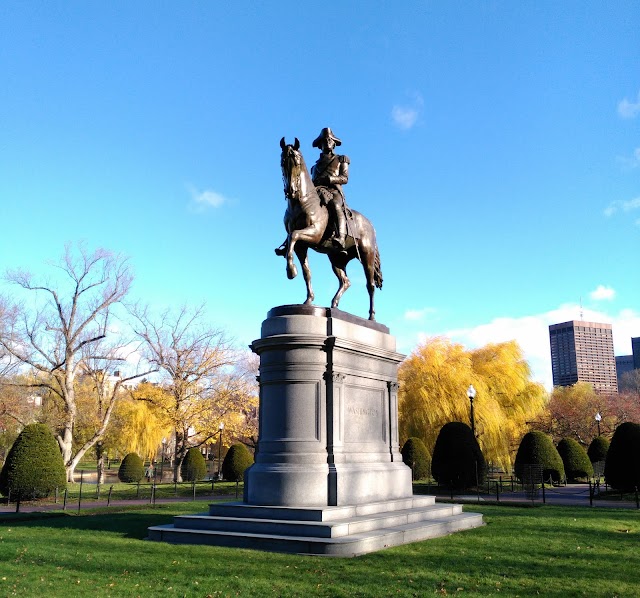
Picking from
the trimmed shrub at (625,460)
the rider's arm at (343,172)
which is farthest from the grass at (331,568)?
the trimmed shrub at (625,460)

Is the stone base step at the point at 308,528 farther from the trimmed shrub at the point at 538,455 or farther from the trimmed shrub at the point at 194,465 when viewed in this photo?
the trimmed shrub at the point at 194,465

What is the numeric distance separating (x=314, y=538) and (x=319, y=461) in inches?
82.5

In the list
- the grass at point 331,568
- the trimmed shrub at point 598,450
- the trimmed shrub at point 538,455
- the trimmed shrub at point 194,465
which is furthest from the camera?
the trimmed shrub at point 598,450

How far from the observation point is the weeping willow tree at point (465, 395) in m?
38.3

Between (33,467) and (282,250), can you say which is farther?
(33,467)

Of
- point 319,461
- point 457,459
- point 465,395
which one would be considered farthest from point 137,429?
point 319,461

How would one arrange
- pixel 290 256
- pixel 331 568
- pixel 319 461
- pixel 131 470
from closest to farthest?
pixel 331 568 < pixel 319 461 < pixel 290 256 < pixel 131 470

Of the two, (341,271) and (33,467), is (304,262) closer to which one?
(341,271)

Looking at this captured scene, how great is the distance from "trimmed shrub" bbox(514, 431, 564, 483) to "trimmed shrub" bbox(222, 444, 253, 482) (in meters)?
15.4

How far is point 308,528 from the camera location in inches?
430

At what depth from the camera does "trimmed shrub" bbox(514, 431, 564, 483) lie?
33719 millimetres

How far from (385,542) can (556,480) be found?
28325 millimetres

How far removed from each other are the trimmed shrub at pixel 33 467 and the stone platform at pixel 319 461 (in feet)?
48.0

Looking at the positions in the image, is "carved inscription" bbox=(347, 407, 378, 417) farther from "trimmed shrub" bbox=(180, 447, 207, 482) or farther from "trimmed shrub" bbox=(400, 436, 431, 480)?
"trimmed shrub" bbox=(180, 447, 207, 482)
